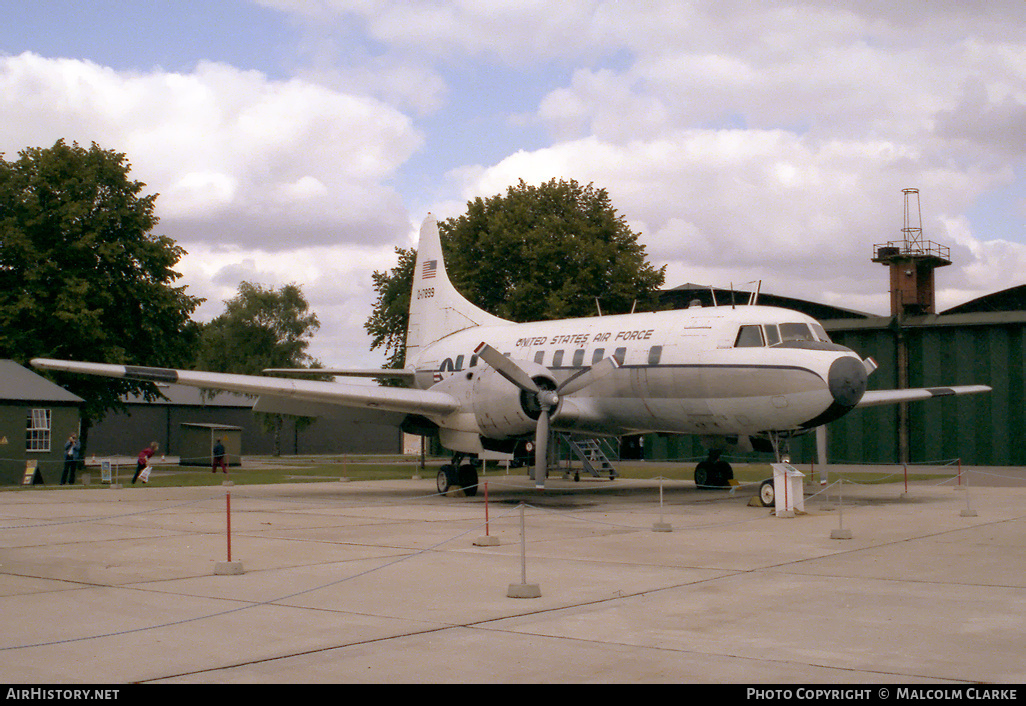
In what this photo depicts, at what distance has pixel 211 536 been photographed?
14.7 metres

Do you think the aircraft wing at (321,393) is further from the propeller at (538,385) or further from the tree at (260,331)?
the tree at (260,331)

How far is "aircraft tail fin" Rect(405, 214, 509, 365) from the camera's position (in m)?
28.0

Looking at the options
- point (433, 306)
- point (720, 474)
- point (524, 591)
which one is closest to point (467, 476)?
point (720, 474)

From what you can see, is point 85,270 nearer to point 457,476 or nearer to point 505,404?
point 457,476

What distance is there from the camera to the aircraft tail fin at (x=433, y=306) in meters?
28.0

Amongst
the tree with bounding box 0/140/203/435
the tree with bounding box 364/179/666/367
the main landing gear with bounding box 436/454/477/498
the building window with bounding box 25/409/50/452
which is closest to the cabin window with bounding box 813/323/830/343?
the main landing gear with bounding box 436/454/477/498

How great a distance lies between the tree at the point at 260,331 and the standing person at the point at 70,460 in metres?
42.0

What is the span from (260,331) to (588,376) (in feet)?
191

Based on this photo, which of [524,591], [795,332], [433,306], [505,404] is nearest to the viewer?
[524,591]

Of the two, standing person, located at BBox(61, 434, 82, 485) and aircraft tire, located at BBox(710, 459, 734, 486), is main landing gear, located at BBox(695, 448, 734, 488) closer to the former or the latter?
aircraft tire, located at BBox(710, 459, 734, 486)

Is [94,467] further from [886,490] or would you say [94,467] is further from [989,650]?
[989,650]

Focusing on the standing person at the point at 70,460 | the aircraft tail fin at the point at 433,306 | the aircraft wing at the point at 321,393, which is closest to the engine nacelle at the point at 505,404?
the aircraft wing at the point at 321,393

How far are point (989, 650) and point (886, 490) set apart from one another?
18155 millimetres

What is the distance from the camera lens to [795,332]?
1922cm
